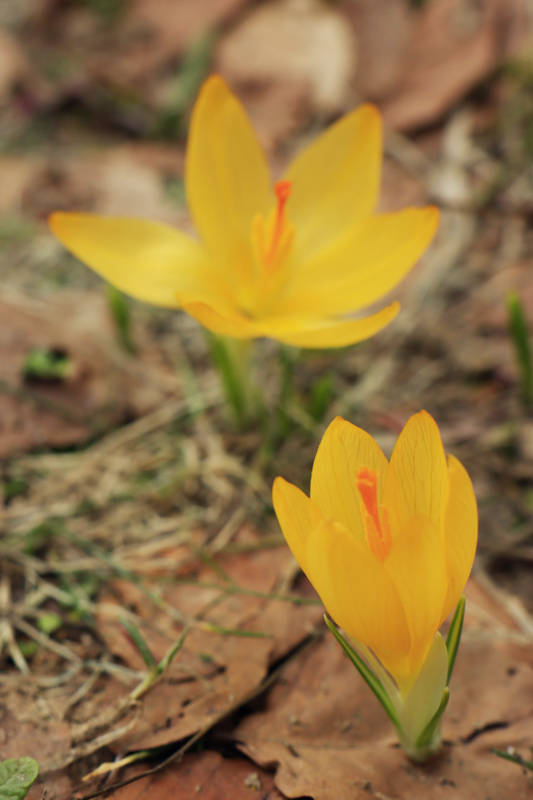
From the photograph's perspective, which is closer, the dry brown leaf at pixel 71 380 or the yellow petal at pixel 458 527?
the yellow petal at pixel 458 527

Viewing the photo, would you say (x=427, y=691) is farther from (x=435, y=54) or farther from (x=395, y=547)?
(x=435, y=54)

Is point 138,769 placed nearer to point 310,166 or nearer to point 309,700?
point 309,700

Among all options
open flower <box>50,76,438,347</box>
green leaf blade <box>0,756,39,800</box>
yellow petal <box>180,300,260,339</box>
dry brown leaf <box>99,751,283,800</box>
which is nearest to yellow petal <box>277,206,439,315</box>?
open flower <box>50,76,438,347</box>

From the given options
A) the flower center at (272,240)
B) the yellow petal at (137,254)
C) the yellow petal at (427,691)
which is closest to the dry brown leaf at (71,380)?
the yellow petal at (137,254)

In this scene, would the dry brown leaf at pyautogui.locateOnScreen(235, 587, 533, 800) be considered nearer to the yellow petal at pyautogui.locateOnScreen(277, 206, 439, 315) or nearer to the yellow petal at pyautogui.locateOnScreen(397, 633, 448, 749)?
the yellow petal at pyautogui.locateOnScreen(397, 633, 448, 749)

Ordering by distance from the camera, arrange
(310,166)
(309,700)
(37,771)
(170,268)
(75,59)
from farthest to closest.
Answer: (75,59) < (310,166) < (170,268) < (309,700) < (37,771)

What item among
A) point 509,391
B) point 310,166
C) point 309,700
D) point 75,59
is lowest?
point 509,391

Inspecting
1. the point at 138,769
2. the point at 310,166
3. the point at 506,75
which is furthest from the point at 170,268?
the point at 506,75

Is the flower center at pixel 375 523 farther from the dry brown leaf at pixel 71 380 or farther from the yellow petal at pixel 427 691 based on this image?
the dry brown leaf at pixel 71 380
